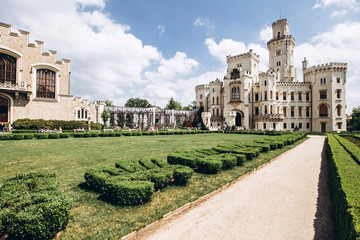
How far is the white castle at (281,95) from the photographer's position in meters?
41.5

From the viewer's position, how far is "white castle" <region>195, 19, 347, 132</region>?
136 feet

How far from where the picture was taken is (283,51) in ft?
165

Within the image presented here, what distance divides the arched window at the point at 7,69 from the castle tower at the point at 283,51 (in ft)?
185

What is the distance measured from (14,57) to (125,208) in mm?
35662

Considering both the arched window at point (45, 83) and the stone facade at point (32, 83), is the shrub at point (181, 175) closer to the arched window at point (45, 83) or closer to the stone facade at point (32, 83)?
the stone facade at point (32, 83)

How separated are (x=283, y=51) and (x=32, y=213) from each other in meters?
60.6

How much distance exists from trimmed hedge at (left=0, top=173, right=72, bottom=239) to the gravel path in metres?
1.90

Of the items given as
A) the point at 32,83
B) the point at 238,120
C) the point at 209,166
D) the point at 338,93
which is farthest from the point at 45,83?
the point at 338,93

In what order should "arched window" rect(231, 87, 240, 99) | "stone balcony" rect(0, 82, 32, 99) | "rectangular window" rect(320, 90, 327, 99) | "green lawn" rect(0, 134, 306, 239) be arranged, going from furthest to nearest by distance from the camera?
"arched window" rect(231, 87, 240, 99)
"rectangular window" rect(320, 90, 327, 99)
"stone balcony" rect(0, 82, 32, 99)
"green lawn" rect(0, 134, 306, 239)

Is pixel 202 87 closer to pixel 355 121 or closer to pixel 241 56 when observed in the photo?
pixel 241 56

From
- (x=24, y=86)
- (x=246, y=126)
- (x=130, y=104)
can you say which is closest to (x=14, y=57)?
(x=24, y=86)

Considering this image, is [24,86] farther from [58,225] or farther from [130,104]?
[130,104]

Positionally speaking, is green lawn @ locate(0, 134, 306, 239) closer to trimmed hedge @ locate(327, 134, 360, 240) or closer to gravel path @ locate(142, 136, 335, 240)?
gravel path @ locate(142, 136, 335, 240)

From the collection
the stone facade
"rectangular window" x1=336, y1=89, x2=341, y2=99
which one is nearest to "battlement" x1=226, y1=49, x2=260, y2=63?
"rectangular window" x1=336, y1=89, x2=341, y2=99
